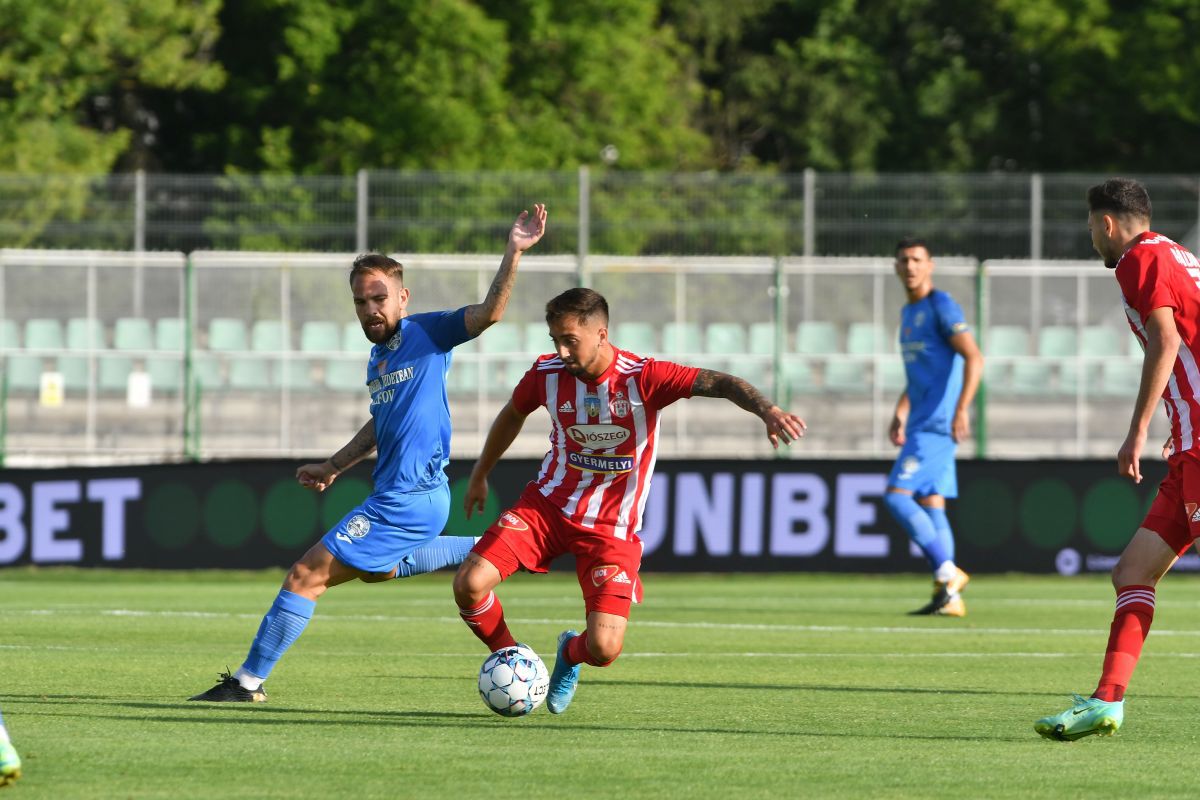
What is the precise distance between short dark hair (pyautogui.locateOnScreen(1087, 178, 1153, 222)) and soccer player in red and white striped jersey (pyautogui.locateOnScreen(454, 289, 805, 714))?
1.56m

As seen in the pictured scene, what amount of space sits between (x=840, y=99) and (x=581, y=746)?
4064 cm

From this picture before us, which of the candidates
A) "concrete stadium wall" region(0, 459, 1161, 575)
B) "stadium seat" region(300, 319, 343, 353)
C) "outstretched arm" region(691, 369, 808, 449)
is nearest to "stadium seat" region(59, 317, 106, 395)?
"stadium seat" region(300, 319, 343, 353)

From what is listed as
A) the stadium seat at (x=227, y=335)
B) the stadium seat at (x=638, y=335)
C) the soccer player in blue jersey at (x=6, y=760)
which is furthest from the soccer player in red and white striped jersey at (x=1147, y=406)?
the stadium seat at (x=638, y=335)

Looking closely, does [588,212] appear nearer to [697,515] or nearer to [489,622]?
[697,515]

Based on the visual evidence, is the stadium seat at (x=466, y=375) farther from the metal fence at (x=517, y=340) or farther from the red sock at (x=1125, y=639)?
the red sock at (x=1125, y=639)

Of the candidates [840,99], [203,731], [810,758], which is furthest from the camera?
[840,99]

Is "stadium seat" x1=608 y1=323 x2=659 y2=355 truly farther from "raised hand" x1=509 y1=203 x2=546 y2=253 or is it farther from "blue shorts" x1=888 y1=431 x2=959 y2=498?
"raised hand" x1=509 y1=203 x2=546 y2=253

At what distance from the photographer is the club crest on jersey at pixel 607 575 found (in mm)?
7844

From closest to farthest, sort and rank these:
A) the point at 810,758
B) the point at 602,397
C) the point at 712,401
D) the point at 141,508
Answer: the point at 810,758 < the point at 602,397 < the point at 141,508 < the point at 712,401

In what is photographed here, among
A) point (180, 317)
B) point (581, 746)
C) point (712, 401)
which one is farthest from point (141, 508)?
point (581, 746)

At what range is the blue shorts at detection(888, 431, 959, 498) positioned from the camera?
1320 centimetres

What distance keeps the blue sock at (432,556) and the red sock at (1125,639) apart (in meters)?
2.69

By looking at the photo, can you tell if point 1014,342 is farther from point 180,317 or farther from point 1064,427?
point 180,317

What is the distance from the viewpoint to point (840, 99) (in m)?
46.3
